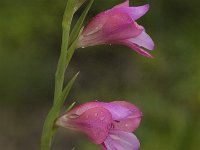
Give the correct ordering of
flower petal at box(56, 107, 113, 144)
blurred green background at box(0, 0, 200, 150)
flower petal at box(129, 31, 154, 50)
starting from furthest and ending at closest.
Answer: blurred green background at box(0, 0, 200, 150) → flower petal at box(129, 31, 154, 50) → flower petal at box(56, 107, 113, 144)

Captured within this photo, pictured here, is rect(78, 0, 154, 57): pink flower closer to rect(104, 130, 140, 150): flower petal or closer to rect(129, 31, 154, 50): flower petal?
rect(129, 31, 154, 50): flower petal

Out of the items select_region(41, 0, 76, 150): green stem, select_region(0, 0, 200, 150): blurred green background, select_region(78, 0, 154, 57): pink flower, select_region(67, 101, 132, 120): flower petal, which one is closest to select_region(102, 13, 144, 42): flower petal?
select_region(78, 0, 154, 57): pink flower

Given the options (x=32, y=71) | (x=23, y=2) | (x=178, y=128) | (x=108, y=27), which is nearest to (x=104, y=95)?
(x=32, y=71)

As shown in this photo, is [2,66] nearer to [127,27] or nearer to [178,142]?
[178,142]

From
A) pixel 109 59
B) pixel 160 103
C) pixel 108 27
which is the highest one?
pixel 108 27

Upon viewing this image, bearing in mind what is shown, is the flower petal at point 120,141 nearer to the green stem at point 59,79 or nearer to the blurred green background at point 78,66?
the green stem at point 59,79

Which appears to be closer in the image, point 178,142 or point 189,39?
point 178,142

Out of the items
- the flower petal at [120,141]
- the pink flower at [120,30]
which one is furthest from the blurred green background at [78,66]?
the flower petal at [120,141]

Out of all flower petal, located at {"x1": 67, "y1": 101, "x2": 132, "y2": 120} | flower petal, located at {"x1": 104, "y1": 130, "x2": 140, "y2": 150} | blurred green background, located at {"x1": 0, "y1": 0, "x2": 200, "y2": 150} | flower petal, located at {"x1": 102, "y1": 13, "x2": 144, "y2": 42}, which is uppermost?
flower petal, located at {"x1": 102, "y1": 13, "x2": 144, "y2": 42}
